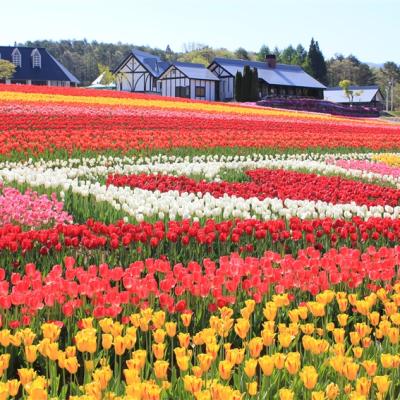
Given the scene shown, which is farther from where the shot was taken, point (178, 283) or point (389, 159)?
point (389, 159)

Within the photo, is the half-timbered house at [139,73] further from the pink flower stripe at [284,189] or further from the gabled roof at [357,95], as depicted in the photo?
the pink flower stripe at [284,189]

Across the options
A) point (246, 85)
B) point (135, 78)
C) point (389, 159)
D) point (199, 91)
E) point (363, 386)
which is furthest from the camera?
point (135, 78)

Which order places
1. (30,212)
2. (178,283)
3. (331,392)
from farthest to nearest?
(30,212) → (178,283) → (331,392)

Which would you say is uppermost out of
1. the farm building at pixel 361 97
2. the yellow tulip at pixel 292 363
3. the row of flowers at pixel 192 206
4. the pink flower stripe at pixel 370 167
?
the farm building at pixel 361 97

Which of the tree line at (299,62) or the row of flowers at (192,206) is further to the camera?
the tree line at (299,62)

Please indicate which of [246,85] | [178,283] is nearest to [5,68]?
[246,85]

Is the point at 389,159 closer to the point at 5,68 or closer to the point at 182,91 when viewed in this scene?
the point at 182,91

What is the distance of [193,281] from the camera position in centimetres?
498

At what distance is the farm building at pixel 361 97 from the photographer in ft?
258

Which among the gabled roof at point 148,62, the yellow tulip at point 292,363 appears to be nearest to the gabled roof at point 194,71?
the gabled roof at point 148,62

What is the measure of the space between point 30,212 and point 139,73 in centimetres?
6138

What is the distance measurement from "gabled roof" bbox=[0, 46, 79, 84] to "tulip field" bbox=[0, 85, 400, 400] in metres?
56.1

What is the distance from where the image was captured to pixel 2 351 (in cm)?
411

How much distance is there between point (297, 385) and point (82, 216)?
586 cm
